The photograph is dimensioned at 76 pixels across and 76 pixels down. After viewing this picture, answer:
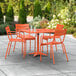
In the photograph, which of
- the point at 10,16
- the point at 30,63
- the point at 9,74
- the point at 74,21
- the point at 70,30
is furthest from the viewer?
the point at 10,16

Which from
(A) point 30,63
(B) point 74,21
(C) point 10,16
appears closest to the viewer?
(A) point 30,63

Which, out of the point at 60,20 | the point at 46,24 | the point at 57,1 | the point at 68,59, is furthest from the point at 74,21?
the point at 68,59

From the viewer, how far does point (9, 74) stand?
4.29 m

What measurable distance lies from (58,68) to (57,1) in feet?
51.0

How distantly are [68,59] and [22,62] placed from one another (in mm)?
1366

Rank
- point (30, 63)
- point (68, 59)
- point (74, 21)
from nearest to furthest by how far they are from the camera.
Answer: point (30, 63) < point (68, 59) < point (74, 21)

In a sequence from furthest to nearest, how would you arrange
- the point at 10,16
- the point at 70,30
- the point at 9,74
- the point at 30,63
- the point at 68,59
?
the point at 10,16
the point at 70,30
the point at 68,59
the point at 30,63
the point at 9,74

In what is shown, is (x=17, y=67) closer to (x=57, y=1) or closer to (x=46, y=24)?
(x=46, y=24)

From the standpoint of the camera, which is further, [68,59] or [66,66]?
[68,59]

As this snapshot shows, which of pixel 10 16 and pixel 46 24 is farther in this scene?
pixel 10 16

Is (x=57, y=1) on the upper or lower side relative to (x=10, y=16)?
upper

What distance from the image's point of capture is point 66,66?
496 cm

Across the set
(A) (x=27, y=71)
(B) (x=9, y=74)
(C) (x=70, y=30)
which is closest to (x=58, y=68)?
(A) (x=27, y=71)

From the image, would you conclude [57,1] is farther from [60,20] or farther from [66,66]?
[66,66]
